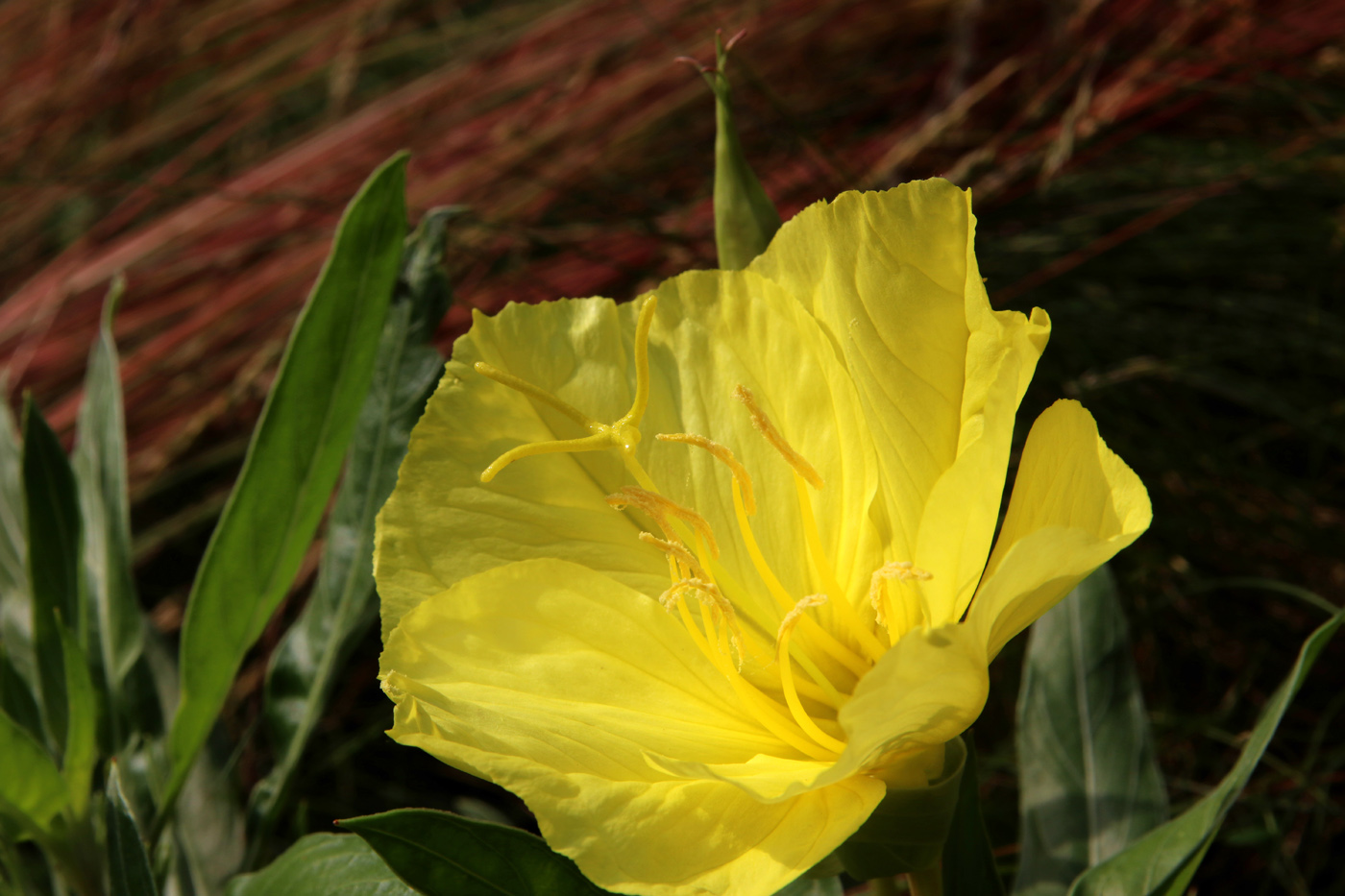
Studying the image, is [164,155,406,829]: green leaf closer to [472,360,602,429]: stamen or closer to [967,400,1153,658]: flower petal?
[472,360,602,429]: stamen

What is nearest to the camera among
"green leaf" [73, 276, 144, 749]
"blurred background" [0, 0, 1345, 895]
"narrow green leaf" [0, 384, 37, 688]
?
"green leaf" [73, 276, 144, 749]

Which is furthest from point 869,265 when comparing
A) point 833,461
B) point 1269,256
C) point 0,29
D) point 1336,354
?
point 0,29

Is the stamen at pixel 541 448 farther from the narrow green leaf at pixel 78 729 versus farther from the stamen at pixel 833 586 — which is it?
the narrow green leaf at pixel 78 729

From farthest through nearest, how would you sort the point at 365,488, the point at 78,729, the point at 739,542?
the point at 365,488, the point at 78,729, the point at 739,542

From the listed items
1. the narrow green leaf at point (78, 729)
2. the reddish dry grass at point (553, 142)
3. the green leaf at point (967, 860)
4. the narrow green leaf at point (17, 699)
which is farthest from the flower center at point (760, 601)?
the reddish dry grass at point (553, 142)

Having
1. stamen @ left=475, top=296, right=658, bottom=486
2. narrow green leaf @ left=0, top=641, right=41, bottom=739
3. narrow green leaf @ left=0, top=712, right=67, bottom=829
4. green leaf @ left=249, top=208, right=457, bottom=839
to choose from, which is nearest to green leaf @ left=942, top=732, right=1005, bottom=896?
stamen @ left=475, top=296, right=658, bottom=486

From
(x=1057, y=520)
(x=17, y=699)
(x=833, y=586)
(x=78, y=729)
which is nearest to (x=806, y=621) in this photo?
(x=833, y=586)

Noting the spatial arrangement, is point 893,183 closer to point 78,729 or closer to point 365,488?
point 365,488

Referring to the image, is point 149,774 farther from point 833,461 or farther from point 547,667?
point 833,461

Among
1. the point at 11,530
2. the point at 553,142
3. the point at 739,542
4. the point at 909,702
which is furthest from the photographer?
the point at 553,142
